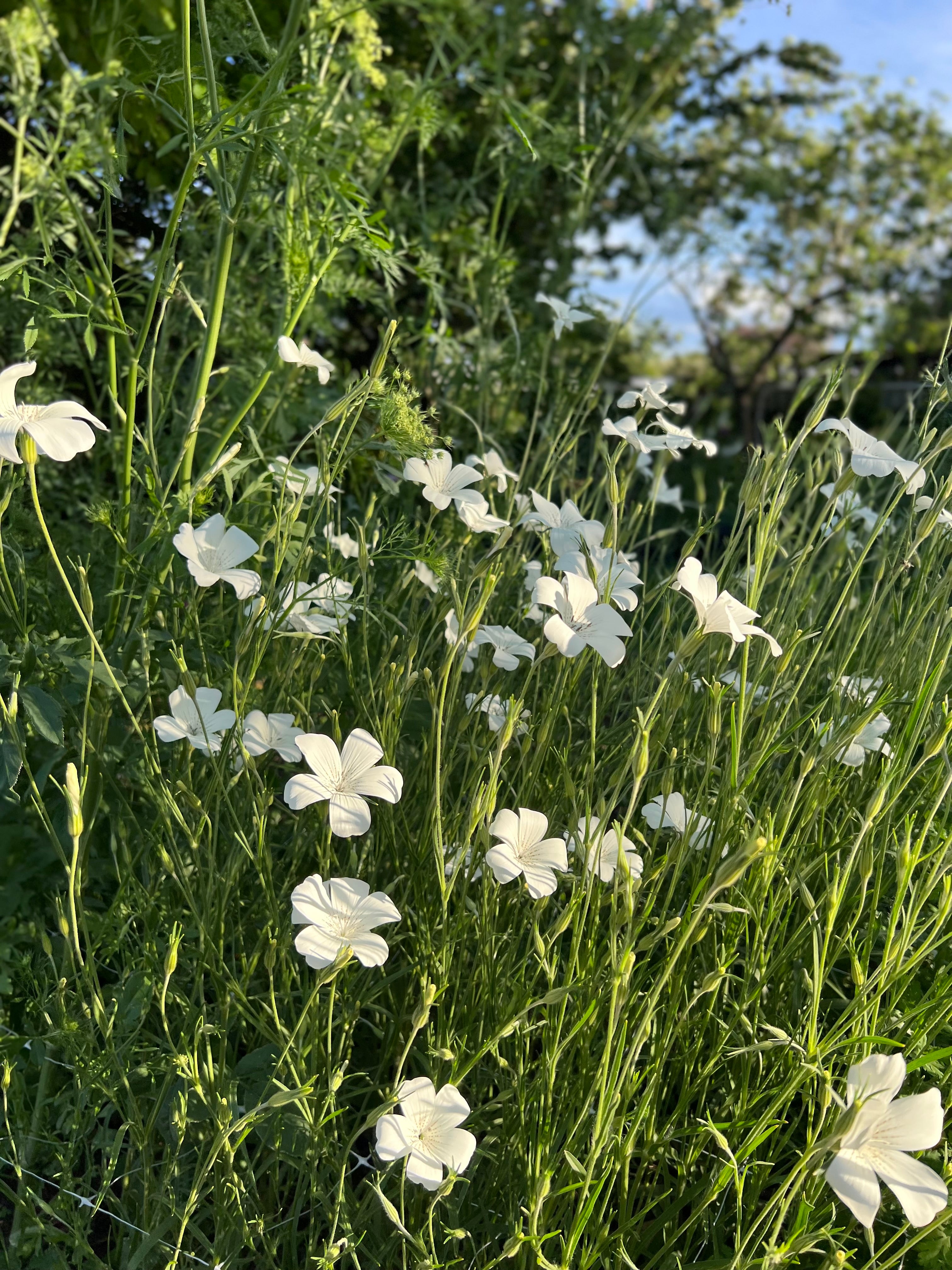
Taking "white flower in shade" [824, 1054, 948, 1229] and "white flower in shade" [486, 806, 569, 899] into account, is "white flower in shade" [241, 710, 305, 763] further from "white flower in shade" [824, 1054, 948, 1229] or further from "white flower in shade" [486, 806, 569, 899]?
"white flower in shade" [824, 1054, 948, 1229]

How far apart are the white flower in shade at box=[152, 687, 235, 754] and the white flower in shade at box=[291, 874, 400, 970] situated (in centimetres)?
21

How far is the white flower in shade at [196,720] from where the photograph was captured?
44.6 inches

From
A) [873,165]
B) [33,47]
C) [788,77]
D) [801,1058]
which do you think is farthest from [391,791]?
[873,165]

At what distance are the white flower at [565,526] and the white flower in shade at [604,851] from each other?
13.1 inches

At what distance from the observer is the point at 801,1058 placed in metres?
1.00

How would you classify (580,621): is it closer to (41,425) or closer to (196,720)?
(196,720)

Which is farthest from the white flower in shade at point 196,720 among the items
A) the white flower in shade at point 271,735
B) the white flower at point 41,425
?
the white flower at point 41,425

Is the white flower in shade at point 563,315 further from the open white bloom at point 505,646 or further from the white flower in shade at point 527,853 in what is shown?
the white flower in shade at point 527,853

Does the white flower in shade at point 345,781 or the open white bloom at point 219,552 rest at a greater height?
the open white bloom at point 219,552

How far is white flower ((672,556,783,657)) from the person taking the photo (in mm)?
971

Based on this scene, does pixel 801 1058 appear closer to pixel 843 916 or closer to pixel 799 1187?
pixel 799 1187

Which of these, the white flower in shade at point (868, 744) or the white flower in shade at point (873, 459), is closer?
the white flower in shade at point (873, 459)

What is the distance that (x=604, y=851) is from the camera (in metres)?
1.11

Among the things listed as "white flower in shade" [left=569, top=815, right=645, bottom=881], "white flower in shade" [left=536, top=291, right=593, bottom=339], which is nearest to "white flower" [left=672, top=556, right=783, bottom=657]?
"white flower in shade" [left=569, top=815, right=645, bottom=881]
